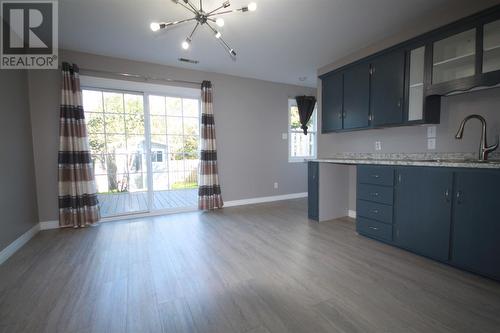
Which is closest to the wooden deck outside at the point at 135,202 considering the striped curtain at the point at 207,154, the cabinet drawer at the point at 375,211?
the striped curtain at the point at 207,154

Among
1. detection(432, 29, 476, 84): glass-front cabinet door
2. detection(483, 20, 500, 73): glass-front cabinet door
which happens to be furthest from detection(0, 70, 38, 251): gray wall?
detection(483, 20, 500, 73): glass-front cabinet door

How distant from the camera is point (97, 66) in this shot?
11.3 feet

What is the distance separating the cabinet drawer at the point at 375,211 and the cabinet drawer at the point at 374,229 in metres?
0.06

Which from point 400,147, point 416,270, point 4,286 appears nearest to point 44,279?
point 4,286

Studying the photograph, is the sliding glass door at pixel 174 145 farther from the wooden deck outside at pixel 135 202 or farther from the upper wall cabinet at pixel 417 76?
the upper wall cabinet at pixel 417 76

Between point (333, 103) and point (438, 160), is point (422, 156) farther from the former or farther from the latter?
point (333, 103)

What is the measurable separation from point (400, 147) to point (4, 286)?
438 cm

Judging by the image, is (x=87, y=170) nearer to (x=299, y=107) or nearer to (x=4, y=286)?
(x=4, y=286)

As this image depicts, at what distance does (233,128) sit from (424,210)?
10.9 ft

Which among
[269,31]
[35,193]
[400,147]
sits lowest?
[35,193]

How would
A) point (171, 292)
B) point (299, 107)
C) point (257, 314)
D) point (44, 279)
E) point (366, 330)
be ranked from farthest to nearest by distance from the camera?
point (299, 107)
point (44, 279)
point (171, 292)
point (257, 314)
point (366, 330)

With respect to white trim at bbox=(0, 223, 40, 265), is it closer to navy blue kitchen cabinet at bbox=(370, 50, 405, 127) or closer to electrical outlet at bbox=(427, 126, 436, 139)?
navy blue kitchen cabinet at bbox=(370, 50, 405, 127)

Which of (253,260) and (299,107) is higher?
(299,107)

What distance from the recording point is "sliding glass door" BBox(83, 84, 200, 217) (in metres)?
3.63
